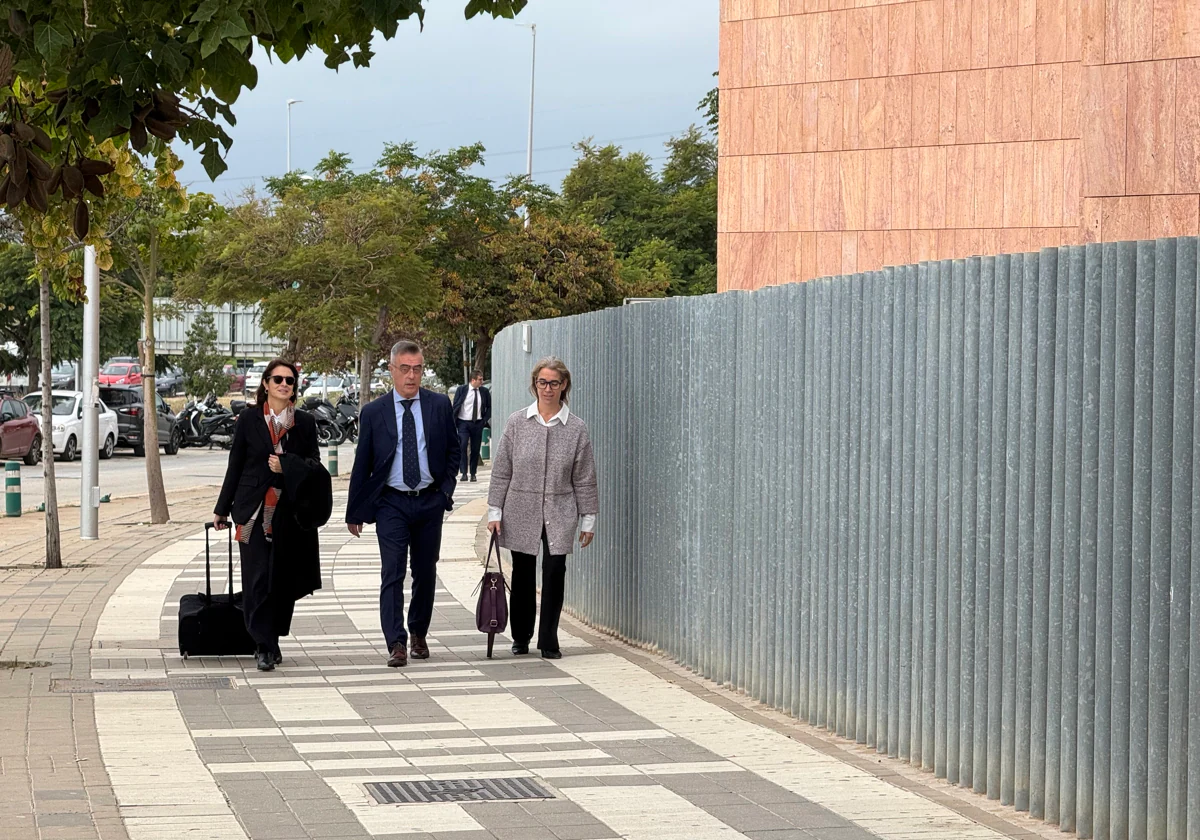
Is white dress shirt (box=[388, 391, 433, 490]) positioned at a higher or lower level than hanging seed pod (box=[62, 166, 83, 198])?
lower

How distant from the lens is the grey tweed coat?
34.1 ft

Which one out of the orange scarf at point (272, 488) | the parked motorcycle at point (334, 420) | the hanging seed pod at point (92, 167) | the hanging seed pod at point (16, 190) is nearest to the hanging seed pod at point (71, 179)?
the hanging seed pod at point (92, 167)

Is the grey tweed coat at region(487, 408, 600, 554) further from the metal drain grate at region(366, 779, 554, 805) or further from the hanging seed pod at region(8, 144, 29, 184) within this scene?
the hanging seed pod at region(8, 144, 29, 184)

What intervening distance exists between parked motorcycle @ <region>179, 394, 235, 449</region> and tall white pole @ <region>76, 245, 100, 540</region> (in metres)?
24.7

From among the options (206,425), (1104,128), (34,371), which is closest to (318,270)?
(206,425)

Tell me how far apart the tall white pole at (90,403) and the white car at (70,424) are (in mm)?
16447

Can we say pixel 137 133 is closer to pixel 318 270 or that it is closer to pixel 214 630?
pixel 214 630

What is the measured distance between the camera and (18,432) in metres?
34.9

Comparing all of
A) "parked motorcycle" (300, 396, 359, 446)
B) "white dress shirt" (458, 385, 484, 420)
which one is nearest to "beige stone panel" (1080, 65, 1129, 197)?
"white dress shirt" (458, 385, 484, 420)

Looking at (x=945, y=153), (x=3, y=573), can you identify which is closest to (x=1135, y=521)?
(x=3, y=573)

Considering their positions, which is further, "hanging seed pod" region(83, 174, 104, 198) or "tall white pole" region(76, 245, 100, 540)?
"tall white pole" region(76, 245, 100, 540)

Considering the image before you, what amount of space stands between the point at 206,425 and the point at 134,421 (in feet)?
9.88

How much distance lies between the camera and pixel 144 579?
1486 centimetres

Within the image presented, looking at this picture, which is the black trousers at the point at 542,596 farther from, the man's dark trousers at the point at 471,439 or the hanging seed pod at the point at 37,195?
the man's dark trousers at the point at 471,439
